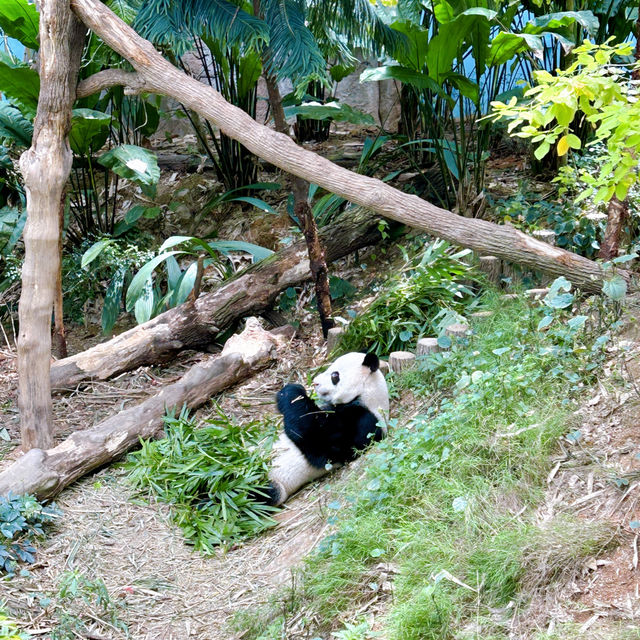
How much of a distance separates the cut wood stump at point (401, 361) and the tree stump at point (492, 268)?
0.99 meters

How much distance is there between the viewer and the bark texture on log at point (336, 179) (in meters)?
3.84

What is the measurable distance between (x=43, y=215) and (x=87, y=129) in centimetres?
218

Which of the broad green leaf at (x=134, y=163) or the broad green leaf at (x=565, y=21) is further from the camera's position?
the broad green leaf at (x=134, y=163)

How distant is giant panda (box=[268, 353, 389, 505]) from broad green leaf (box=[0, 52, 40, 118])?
3631 millimetres

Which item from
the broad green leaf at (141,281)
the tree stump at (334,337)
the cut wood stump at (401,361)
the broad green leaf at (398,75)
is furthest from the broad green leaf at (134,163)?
the cut wood stump at (401,361)

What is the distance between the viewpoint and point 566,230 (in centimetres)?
509

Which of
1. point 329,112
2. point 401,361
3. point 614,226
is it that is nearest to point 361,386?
point 401,361

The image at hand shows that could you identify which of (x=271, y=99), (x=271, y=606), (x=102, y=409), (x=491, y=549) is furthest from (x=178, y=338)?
(x=491, y=549)

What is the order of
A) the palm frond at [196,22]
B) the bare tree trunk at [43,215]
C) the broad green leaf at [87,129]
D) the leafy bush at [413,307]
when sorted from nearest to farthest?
the bare tree trunk at [43,215] → the palm frond at [196,22] → the leafy bush at [413,307] → the broad green leaf at [87,129]

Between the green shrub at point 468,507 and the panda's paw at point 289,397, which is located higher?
the green shrub at point 468,507

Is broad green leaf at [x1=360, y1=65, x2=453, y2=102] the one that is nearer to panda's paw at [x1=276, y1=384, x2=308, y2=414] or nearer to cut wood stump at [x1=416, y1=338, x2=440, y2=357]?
cut wood stump at [x1=416, y1=338, x2=440, y2=357]

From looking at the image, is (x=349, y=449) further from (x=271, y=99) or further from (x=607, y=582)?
(x=271, y=99)

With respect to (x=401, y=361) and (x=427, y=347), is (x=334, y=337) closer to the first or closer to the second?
(x=401, y=361)

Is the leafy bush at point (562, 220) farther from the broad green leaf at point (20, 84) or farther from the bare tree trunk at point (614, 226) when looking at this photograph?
the broad green leaf at point (20, 84)
